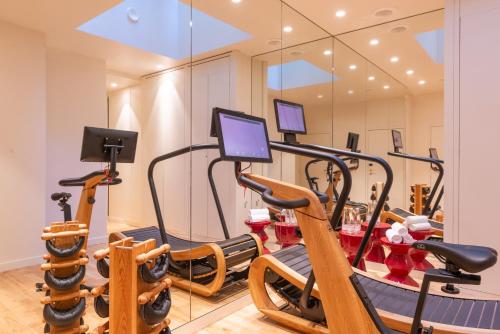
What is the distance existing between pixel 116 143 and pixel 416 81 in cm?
388

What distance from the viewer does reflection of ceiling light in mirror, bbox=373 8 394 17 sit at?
4.15 meters

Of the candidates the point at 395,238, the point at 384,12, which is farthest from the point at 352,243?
the point at 384,12

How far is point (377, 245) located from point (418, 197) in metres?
1.08

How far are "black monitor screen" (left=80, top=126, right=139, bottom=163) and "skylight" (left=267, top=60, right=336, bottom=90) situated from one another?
1934mm

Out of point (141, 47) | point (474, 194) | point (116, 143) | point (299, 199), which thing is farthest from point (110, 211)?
point (474, 194)

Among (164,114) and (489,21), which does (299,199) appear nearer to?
(164,114)

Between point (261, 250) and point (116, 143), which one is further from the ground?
point (116, 143)

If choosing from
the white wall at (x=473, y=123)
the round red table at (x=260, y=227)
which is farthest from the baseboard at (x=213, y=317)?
the white wall at (x=473, y=123)

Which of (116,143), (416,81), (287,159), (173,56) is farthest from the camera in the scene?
(416,81)

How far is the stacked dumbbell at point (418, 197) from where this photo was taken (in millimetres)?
4240

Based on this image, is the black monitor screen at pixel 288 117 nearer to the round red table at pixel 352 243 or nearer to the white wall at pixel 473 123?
the round red table at pixel 352 243

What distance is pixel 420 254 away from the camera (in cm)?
364

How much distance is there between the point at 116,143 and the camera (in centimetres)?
251

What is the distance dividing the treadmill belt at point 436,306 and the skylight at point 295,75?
7.46 feet
